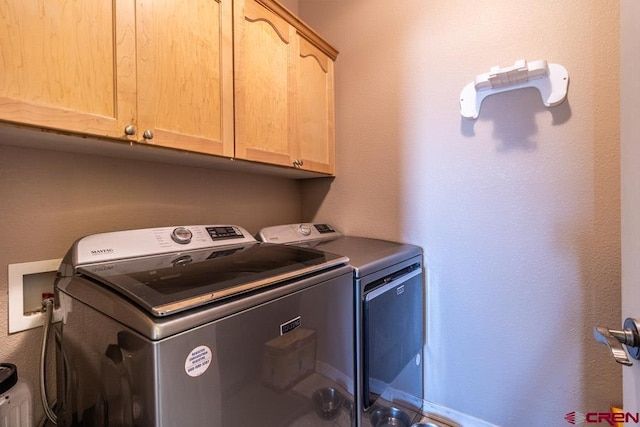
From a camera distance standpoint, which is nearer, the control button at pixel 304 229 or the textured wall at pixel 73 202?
the textured wall at pixel 73 202

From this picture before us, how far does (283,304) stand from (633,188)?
0.79m

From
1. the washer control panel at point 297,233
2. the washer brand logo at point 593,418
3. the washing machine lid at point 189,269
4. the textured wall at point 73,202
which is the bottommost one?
the washer brand logo at point 593,418

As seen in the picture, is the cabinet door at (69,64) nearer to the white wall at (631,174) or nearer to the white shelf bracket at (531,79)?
the white wall at (631,174)

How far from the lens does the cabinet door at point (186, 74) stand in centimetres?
91

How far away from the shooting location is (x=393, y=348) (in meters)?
1.26

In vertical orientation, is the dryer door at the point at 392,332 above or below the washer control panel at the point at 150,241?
below

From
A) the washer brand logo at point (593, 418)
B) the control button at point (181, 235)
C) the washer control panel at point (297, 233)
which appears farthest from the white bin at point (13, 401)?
the washer brand logo at point (593, 418)

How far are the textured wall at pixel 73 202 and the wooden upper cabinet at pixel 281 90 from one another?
0.39 m

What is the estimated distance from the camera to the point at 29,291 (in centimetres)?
94

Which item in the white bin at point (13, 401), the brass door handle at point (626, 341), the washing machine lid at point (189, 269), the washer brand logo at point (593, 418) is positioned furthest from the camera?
the washer brand logo at point (593, 418)

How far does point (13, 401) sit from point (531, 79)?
213 cm

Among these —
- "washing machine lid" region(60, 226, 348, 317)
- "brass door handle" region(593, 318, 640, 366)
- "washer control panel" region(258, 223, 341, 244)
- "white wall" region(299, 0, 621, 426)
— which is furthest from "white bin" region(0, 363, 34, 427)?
"white wall" region(299, 0, 621, 426)

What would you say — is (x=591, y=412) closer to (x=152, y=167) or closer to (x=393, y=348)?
(x=393, y=348)

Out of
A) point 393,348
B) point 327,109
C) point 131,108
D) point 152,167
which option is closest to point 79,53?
point 131,108
